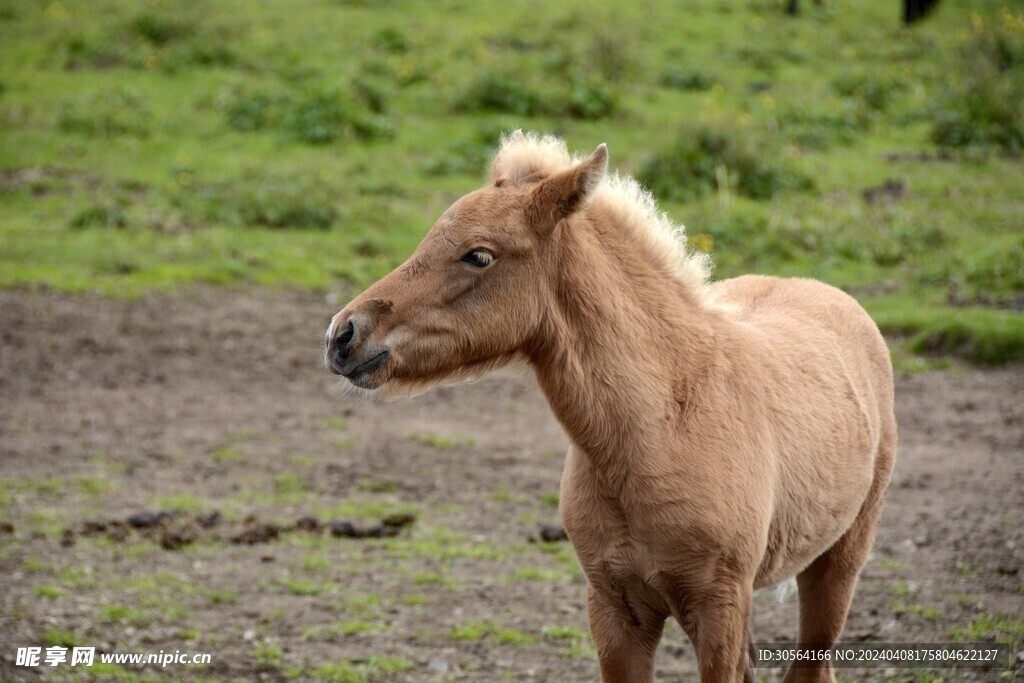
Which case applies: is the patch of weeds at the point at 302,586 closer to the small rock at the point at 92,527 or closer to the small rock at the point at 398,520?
the small rock at the point at 398,520

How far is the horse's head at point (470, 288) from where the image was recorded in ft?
12.2

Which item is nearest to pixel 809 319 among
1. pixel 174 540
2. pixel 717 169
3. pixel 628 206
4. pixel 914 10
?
pixel 628 206

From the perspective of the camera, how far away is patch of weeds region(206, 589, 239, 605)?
20.1 feet

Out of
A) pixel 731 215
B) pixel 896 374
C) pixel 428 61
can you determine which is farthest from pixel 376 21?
pixel 896 374

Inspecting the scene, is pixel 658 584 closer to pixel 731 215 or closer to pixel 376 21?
pixel 731 215

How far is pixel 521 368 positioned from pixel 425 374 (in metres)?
0.38

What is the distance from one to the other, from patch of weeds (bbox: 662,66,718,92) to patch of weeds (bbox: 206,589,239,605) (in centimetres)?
1473

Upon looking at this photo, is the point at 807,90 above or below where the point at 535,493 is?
above

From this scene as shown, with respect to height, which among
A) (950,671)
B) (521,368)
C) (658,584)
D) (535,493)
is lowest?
(535,493)

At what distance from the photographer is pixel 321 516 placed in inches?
290

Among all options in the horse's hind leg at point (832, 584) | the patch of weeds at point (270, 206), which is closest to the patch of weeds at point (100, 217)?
the patch of weeds at point (270, 206)

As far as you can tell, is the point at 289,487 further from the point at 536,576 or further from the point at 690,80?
the point at 690,80

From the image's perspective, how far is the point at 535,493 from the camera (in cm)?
784

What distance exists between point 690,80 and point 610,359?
16.0 meters
